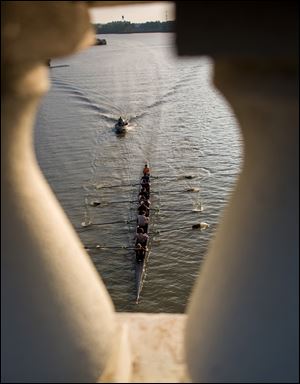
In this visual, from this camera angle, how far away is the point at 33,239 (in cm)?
346

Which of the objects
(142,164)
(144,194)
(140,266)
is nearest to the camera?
(140,266)

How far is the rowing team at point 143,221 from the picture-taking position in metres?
15.1

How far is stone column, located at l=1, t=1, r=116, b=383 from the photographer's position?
10.5 ft

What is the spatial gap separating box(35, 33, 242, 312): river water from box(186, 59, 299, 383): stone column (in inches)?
81.7

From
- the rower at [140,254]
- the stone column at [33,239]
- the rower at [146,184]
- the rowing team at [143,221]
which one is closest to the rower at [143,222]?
the rowing team at [143,221]

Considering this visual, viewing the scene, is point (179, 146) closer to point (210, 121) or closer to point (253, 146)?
point (210, 121)

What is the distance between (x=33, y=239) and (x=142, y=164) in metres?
19.6

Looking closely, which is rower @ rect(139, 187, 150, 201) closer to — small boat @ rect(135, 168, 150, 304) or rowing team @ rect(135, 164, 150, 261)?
rowing team @ rect(135, 164, 150, 261)

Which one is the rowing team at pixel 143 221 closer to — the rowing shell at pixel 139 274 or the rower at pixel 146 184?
the rower at pixel 146 184

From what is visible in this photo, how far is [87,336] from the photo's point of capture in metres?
3.63

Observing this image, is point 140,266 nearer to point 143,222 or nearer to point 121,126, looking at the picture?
point 143,222

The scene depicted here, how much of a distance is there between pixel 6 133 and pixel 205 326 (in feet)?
6.09

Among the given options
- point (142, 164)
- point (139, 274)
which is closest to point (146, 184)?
point (142, 164)

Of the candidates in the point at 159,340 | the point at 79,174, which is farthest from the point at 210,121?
the point at 159,340
